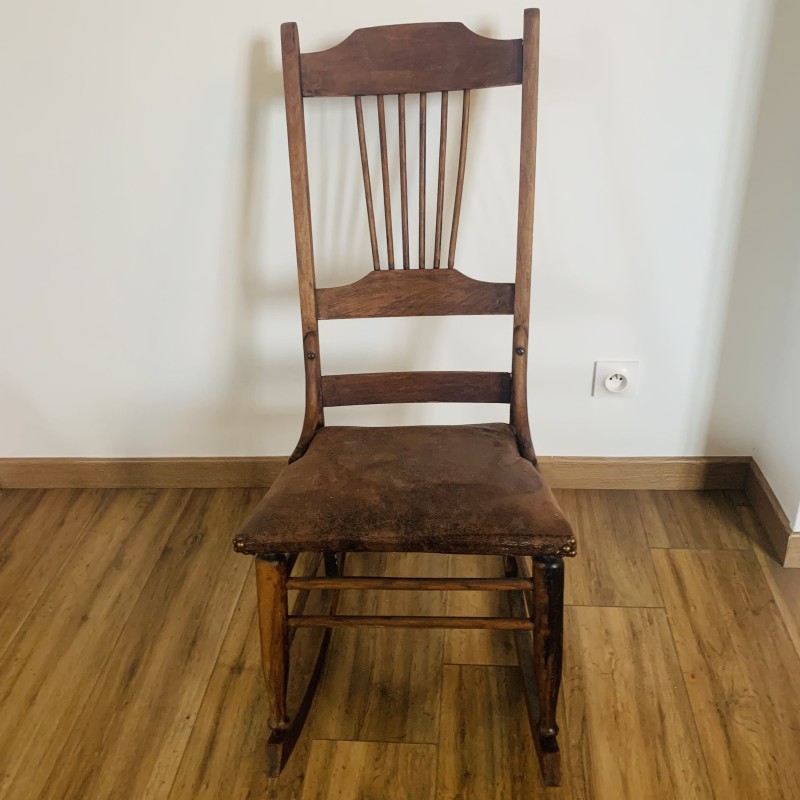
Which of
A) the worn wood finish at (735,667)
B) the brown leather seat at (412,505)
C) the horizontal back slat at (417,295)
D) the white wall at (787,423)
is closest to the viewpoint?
the brown leather seat at (412,505)

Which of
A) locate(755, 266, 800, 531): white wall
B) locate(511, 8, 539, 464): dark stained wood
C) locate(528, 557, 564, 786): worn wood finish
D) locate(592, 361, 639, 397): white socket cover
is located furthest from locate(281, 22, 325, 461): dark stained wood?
locate(755, 266, 800, 531): white wall

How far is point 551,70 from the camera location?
1.39 m

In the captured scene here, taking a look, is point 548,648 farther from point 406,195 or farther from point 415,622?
point 406,195

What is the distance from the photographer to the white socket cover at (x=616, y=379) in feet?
5.49

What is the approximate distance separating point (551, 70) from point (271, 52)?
1.71 feet

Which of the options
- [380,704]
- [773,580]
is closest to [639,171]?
[773,580]

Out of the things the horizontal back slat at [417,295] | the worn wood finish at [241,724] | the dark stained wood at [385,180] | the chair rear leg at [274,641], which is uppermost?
the dark stained wood at [385,180]

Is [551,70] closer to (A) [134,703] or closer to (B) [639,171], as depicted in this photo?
(B) [639,171]

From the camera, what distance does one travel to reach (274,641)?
1154 mm

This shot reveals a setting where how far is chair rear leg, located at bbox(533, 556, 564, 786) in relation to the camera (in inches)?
42.9

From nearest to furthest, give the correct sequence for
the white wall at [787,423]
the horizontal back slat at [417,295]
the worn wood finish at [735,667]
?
1. the worn wood finish at [735,667]
2. the horizontal back slat at [417,295]
3. the white wall at [787,423]

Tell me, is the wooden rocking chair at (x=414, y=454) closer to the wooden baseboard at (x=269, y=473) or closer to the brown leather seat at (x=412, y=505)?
the brown leather seat at (x=412, y=505)

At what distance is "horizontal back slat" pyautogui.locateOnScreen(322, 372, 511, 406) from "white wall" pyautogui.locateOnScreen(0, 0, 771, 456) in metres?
0.29

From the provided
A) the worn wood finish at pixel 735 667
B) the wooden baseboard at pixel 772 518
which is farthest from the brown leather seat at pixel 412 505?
the wooden baseboard at pixel 772 518
